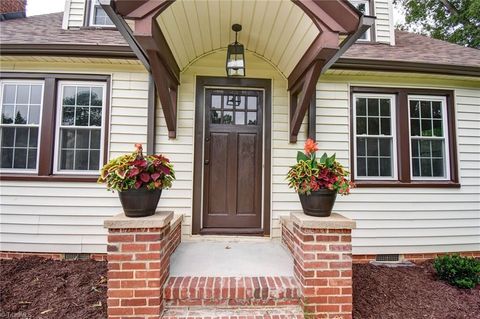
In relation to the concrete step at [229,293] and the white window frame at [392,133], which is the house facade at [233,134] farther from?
the concrete step at [229,293]

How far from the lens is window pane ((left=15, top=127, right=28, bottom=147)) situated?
3498mm

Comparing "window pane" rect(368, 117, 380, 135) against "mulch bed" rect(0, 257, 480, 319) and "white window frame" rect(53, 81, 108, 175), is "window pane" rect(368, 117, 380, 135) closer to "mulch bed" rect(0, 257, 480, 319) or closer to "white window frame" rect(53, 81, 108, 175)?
"mulch bed" rect(0, 257, 480, 319)

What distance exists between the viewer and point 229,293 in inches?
85.8

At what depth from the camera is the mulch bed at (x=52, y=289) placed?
2309 millimetres

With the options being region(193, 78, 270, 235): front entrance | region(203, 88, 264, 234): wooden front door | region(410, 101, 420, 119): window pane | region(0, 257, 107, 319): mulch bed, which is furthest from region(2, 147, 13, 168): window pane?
region(410, 101, 420, 119): window pane

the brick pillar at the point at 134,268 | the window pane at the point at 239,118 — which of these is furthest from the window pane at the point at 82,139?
the window pane at the point at 239,118

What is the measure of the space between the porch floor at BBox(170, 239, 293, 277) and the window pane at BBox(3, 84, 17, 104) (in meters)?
3.11

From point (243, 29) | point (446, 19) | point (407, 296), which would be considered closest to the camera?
point (407, 296)

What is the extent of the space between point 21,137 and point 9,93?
2.11 ft

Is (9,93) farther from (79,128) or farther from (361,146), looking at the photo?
→ (361,146)

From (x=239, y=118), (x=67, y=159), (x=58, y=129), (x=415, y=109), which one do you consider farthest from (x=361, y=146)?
(x=58, y=129)

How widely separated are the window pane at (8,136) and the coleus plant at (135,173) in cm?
243

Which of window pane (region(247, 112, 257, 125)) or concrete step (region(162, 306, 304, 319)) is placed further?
window pane (region(247, 112, 257, 125))

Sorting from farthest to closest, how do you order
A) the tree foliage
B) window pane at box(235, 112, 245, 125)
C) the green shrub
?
the tree foliage, window pane at box(235, 112, 245, 125), the green shrub
